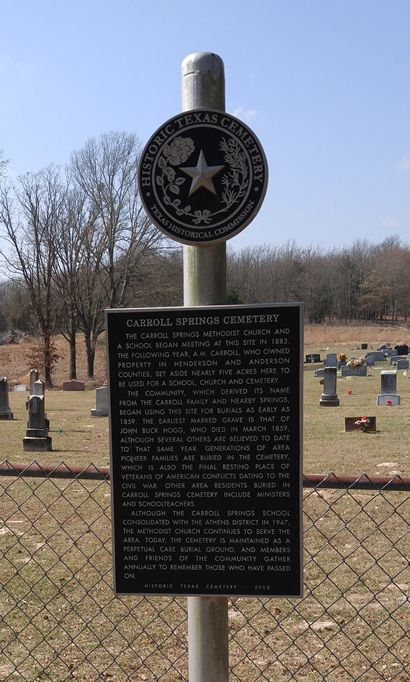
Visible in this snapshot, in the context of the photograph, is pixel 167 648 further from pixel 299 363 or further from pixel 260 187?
pixel 260 187

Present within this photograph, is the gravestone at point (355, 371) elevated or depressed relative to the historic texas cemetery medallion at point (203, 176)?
depressed

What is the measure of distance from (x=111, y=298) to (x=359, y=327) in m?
39.4

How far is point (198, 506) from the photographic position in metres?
3.09

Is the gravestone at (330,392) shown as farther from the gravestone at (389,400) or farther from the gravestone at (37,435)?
the gravestone at (37,435)

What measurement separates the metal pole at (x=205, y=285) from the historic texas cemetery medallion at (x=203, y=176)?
0.10m

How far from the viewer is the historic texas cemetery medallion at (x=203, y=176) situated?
2916 mm

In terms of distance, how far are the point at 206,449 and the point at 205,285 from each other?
0.69 m

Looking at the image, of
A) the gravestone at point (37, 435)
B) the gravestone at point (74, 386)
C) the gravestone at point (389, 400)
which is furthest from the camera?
the gravestone at point (74, 386)

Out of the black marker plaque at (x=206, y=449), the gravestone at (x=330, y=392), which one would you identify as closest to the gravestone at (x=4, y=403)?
the gravestone at (x=330, y=392)

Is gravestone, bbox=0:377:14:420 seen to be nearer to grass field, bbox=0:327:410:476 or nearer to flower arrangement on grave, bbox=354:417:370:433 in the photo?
grass field, bbox=0:327:410:476

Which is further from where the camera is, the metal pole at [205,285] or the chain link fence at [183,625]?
the chain link fence at [183,625]

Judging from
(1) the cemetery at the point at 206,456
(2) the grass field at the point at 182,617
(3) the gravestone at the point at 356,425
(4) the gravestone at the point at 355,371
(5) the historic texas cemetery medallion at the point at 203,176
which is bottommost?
(4) the gravestone at the point at 355,371

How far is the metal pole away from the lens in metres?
2.98

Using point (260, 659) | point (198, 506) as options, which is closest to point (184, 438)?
point (198, 506)
